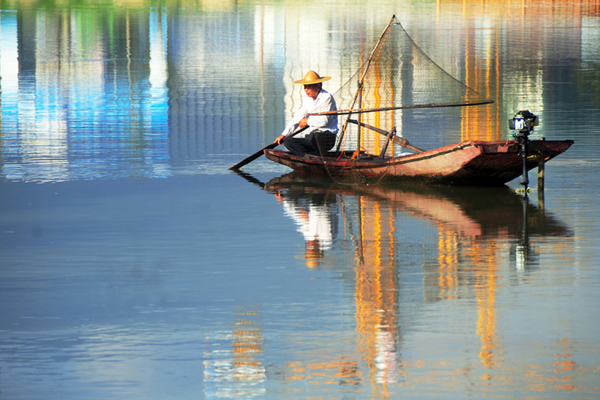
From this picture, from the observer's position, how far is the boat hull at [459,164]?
41.8 feet

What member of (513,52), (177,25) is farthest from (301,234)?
(177,25)

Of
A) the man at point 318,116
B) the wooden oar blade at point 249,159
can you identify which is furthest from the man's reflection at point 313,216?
the wooden oar blade at point 249,159

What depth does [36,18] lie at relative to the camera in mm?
54594

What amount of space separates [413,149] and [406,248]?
4.78m

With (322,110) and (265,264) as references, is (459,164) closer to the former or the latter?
(322,110)

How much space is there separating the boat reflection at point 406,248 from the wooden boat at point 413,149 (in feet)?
0.76

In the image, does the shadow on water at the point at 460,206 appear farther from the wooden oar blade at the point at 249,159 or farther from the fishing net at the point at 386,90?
the fishing net at the point at 386,90

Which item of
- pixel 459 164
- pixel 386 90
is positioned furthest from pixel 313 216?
pixel 386 90

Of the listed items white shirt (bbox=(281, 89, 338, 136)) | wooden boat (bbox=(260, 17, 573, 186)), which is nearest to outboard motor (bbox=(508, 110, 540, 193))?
wooden boat (bbox=(260, 17, 573, 186))

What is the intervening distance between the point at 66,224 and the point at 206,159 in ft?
17.0

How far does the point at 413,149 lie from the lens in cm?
1460

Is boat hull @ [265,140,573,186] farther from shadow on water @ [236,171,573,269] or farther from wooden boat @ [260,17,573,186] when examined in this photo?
shadow on water @ [236,171,573,269]

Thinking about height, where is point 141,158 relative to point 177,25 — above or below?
below

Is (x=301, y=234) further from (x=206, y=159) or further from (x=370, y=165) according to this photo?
(x=206, y=159)
